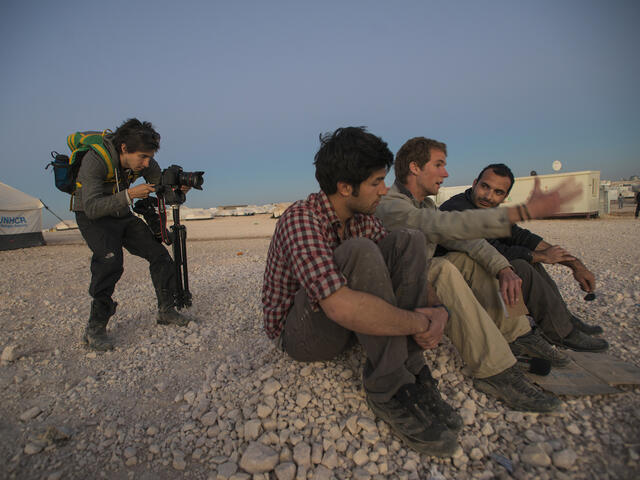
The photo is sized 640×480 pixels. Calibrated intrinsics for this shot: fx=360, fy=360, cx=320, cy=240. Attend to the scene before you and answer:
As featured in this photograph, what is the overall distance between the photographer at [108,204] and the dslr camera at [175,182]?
16cm

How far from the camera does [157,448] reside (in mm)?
1840

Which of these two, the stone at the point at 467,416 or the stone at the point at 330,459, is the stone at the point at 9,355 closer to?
the stone at the point at 330,459

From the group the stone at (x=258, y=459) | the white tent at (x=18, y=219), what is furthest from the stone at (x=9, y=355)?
the white tent at (x=18, y=219)

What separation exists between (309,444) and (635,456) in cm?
150

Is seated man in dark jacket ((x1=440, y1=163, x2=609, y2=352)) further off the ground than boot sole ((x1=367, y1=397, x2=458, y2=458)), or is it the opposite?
seated man in dark jacket ((x1=440, y1=163, x2=609, y2=352))

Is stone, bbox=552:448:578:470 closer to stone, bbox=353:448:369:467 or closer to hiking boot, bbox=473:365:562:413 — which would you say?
hiking boot, bbox=473:365:562:413

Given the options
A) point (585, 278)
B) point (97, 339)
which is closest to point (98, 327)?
point (97, 339)

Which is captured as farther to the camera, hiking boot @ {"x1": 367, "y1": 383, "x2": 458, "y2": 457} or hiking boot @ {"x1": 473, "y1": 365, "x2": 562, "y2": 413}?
hiking boot @ {"x1": 473, "y1": 365, "x2": 562, "y2": 413}

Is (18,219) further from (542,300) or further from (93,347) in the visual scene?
(542,300)

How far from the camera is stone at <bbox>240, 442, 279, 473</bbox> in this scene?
168cm

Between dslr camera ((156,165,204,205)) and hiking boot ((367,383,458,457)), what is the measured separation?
253 centimetres

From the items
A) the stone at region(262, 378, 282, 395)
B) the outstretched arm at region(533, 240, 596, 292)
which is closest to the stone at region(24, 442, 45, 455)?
the stone at region(262, 378, 282, 395)

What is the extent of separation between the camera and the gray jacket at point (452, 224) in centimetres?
196

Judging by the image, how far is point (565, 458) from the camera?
162 cm
